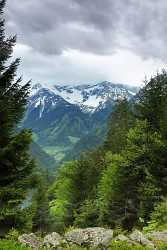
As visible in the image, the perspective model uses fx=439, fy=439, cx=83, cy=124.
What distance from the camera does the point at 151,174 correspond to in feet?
119

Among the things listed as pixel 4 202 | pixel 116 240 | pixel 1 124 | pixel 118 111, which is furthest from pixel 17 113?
pixel 118 111

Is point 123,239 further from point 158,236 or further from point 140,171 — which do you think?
point 140,171

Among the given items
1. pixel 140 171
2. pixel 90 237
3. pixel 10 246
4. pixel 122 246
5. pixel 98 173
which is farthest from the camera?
pixel 98 173

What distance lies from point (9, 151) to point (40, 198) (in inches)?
2382

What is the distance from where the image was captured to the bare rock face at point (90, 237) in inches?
563

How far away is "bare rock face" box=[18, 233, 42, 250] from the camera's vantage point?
45.8 feet

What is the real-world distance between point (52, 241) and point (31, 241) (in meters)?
0.70

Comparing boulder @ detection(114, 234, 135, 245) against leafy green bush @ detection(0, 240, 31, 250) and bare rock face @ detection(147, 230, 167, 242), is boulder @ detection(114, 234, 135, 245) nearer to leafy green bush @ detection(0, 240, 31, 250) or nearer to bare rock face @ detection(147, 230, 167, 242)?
bare rock face @ detection(147, 230, 167, 242)

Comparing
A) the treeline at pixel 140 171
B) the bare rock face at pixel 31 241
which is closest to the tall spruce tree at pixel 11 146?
the bare rock face at pixel 31 241

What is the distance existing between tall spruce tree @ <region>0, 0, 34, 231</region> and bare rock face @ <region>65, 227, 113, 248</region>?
6.74m

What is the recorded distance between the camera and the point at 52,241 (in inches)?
571

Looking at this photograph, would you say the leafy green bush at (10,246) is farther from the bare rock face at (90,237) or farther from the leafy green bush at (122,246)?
the leafy green bush at (122,246)

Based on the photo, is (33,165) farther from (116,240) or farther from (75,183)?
(75,183)

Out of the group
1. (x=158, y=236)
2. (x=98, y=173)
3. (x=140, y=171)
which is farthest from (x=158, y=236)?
(x=98, y=173)
